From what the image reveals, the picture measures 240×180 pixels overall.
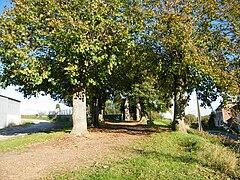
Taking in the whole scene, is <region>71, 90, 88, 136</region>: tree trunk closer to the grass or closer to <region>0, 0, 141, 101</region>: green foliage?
the grass

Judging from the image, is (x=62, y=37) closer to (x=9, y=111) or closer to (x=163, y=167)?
(x=163, y=167)

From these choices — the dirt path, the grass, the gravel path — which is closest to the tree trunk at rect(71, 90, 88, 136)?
the grass

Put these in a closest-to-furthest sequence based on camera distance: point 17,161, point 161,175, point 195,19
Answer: point 161,175 → point 17,161 → point 195,19

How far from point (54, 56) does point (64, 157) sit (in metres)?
6.37

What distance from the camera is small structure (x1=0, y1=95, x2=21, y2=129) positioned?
34781 mm

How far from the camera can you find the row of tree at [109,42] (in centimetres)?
1234

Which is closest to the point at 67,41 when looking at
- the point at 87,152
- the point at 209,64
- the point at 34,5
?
the point at 34,5

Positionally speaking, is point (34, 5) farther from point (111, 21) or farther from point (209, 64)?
point (209, 64)

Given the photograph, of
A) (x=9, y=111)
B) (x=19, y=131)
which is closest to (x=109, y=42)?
(x=19, y=131)

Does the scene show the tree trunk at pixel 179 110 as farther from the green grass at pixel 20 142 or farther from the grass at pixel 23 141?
the green grass at pixel 20 142

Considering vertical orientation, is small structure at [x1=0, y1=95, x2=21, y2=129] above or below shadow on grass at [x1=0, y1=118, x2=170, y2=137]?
above

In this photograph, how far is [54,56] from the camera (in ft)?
44.5

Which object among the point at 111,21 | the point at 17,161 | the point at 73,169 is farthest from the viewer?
the point at 111,21

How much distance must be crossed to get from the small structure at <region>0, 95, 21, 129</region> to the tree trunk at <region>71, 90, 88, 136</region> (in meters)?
23.5
